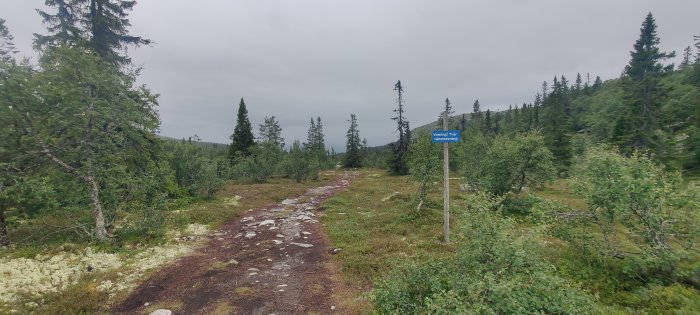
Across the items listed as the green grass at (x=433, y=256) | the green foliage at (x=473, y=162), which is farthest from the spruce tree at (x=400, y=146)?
the green grass at (x=433, y=256)

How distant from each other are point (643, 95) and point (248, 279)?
5367 centimetres

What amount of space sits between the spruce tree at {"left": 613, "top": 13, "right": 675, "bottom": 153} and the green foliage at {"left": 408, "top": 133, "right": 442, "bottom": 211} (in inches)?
1171

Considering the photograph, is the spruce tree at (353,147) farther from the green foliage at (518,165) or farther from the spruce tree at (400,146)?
the green foliage at (518,165)

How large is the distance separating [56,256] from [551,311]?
17.0 meters

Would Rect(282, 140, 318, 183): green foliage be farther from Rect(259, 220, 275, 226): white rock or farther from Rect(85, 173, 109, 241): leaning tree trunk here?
Rect(85, 173, 109, 241): leaning tree trunk

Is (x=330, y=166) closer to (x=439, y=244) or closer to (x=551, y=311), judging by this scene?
(x=439, y=244)

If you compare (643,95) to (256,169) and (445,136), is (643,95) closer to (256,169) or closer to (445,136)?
(445,136)

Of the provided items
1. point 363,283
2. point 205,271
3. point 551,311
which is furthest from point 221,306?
point 551,311

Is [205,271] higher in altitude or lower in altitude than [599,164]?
lower

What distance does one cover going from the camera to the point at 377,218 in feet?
63.5

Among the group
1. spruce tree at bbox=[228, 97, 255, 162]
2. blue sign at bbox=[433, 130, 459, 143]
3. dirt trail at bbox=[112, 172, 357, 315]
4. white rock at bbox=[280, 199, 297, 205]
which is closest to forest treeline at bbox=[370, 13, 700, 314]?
dirt trail at bbox=[112, 172, 357, 315]

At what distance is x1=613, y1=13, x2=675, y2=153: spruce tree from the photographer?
1435 inches

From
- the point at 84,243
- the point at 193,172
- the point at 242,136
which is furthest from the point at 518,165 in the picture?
the point at 242,136

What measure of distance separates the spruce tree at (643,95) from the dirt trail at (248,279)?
40.0 meters
